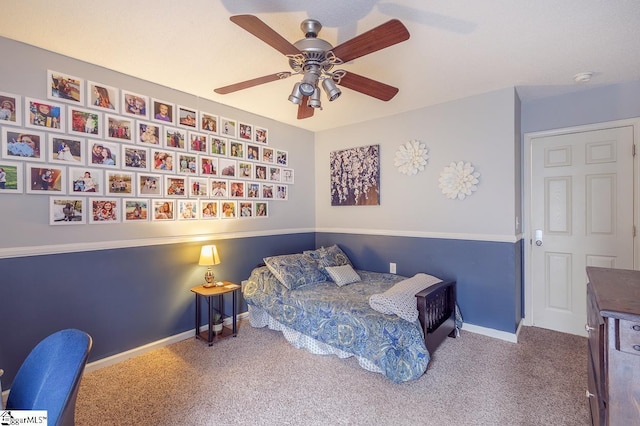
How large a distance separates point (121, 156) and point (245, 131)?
54.3 inches

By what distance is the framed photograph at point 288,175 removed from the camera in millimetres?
4027

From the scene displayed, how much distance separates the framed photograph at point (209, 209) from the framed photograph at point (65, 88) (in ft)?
4.33

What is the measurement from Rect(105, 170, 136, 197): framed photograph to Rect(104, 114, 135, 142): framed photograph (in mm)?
301

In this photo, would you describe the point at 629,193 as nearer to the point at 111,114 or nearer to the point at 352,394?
the point at 352,394

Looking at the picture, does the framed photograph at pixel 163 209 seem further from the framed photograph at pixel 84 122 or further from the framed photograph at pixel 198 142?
the framed photograph at pixel 84 122

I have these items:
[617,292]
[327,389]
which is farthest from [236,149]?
[617,292]

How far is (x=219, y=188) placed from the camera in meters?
3.29

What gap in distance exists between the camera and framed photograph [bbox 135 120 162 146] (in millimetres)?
2688

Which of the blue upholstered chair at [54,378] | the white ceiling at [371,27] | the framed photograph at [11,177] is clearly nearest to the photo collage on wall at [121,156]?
the framed photograph at [11,177]

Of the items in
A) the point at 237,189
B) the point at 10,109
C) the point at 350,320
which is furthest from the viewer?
the point at 237,189

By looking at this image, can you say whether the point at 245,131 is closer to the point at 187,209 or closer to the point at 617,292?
the point at 187,209

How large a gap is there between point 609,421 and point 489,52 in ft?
7.64

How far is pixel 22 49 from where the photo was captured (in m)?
2.12

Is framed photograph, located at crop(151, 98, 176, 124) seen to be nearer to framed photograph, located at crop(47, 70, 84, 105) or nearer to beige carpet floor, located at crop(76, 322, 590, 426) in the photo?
framed photograph, located at crop(47, 70, 84, 105)
